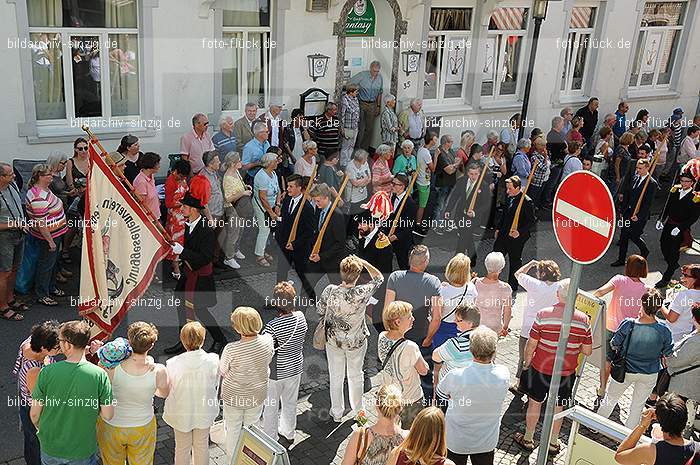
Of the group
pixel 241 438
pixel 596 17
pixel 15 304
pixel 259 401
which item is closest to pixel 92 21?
pixel 15 304

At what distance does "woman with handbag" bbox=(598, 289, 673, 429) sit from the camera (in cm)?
654

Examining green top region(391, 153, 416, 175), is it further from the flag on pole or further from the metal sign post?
the metal sign post

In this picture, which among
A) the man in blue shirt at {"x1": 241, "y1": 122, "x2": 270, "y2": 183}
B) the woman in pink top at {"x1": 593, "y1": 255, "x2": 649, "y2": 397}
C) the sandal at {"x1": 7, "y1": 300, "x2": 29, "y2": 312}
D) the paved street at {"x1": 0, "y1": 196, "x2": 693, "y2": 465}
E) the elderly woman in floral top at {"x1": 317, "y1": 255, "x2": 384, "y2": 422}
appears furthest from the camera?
the man in blue shirt at {"x1": 241, "y1": 122, "x2": 270, "y2": 183}

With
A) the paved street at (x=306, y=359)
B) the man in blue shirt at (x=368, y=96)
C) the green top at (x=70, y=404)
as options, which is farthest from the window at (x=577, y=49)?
the green top at (x=70, y=404)

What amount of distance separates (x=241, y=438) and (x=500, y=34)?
489 inches

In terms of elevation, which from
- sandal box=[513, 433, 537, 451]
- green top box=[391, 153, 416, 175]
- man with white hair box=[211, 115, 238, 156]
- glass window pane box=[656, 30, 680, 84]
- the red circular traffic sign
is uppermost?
glass window pane box=[656, 30, 680, 84]

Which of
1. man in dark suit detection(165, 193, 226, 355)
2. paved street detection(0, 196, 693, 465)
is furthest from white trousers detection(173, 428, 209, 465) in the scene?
man in dark suit detection(165, 193, 226, 355)

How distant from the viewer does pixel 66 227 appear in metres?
8.88

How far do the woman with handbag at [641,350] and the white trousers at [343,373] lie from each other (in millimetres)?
2248

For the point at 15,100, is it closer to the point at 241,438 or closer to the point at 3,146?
the point at 3,146

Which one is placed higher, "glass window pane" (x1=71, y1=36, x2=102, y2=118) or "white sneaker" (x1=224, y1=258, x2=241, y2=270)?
"glass window pane" (x1=71, y1=36, x2=102, y2=118)

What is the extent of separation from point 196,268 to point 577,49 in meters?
11.9

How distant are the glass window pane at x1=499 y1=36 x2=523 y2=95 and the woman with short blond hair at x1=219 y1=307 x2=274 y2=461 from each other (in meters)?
11.5

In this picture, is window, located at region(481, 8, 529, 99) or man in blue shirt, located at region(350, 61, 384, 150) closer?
man in blue shirt, located at region(350, 61, 384, 150)
